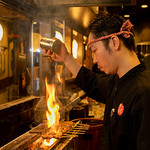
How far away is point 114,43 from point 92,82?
38.3 inches

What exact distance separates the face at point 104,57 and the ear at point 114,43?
5 centimetres

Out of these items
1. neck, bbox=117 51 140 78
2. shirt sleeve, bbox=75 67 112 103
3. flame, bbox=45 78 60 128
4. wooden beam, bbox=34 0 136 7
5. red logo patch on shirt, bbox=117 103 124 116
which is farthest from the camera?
wooden beam, bbox=34 0 136 7

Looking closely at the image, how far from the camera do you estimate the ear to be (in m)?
1.88

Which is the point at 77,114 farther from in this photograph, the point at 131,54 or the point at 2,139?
the point at 131,54

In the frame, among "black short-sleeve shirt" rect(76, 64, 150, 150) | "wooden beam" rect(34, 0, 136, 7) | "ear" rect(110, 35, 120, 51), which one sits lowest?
"black short-sleeve shirt" rect(76, 64, 150, 150)

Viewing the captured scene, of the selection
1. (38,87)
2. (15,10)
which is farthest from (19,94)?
(15,10)

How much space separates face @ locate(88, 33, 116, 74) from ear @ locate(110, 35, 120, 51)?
52mm

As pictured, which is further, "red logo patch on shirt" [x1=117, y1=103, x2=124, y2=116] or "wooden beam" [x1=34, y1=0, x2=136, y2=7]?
"wooden beam" [x1=34, y1=0, x2=136, y2=7]

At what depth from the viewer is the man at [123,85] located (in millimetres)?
1624

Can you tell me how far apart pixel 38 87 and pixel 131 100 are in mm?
2836

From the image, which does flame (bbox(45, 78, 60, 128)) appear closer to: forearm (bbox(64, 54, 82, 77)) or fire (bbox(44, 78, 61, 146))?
fire (bbox(44, 78, 61, 146))

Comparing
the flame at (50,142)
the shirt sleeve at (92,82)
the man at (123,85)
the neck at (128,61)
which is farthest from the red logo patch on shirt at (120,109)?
the flame at (50,142)

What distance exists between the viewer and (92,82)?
278 cm

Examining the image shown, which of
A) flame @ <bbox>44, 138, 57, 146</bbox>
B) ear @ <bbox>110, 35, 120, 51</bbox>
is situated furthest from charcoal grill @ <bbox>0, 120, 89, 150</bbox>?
ear @ <bbox>110, 35, 120, 51</bbox>
